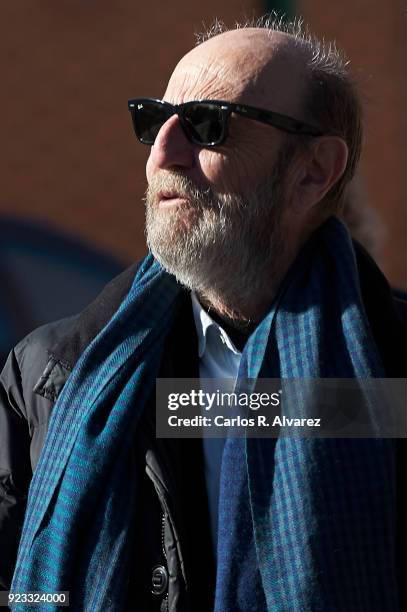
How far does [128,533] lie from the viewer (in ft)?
5.81

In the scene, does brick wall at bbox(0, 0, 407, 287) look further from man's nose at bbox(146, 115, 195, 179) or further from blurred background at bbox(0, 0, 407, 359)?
man's nose at bbox(146, 115, 195, 179)

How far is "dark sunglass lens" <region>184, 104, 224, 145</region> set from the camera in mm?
1935

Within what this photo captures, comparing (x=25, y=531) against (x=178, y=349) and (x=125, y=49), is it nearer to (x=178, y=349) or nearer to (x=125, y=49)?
(x=178, y=349)

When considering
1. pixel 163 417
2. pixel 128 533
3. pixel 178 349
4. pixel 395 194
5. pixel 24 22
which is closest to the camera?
pixel 128 533

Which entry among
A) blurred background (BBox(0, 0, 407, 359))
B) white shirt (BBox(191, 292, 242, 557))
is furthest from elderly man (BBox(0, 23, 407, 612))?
blurred background (BBox(0, 0, 407, 359))

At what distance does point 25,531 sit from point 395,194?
15.6 ft

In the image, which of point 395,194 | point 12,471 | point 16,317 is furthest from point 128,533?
point 395,194

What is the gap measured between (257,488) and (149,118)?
0.84m

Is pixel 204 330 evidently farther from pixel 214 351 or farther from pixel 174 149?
pixel 174 149

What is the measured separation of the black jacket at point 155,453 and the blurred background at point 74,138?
137 inches

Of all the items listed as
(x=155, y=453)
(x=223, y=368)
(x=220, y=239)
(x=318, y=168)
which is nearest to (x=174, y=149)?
(x=220, y=239)

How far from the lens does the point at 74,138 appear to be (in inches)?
220

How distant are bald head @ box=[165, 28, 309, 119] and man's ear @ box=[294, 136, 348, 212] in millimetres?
98

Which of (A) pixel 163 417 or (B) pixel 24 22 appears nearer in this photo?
(A) pixel 163 417
